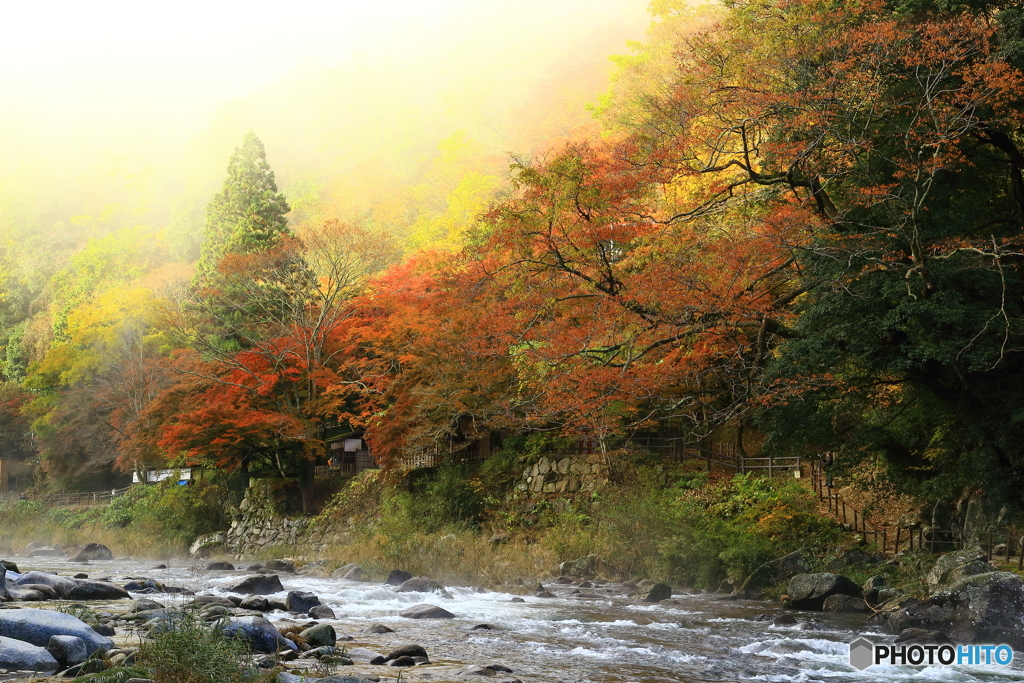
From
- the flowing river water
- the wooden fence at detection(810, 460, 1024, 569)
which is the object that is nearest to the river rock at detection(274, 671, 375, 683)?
the flowing river water

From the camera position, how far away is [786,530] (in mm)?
14656

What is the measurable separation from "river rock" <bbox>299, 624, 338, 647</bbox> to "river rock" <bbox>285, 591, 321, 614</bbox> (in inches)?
111

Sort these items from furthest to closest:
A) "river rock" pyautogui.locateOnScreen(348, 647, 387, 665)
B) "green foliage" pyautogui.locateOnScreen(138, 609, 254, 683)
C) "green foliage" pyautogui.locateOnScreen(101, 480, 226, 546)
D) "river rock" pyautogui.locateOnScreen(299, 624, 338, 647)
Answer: "green foliage" pyautogui.locateOnScreen(101, 480, 226, 546) < "river rock" pyautogui.locateOnScreen(299, 624, 338, 647) < "river rock" pyautogui.locateOnScreen(348, 647, 387, 665) < "green foliage" pyautogui.locateOnScreen(138, 609, 254, 683)

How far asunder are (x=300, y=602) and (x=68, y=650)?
200 inches

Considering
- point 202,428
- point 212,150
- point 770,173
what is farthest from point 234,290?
point 212,150

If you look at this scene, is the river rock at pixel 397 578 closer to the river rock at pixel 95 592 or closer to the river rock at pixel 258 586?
the river rock at pixel 258 586

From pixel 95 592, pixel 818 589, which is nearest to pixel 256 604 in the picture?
pixel 95 592

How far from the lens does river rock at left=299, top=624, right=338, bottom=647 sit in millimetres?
8484

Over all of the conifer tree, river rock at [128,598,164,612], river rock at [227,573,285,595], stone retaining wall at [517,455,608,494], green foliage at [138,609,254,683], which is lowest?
river rock at [227,573,285,595]

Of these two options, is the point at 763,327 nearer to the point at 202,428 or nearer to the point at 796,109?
the point at 796,109

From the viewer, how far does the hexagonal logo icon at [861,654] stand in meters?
8.01

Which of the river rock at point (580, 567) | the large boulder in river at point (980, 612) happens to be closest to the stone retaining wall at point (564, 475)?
the river rock at point (580, 567)

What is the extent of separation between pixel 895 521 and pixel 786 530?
3.34 meters

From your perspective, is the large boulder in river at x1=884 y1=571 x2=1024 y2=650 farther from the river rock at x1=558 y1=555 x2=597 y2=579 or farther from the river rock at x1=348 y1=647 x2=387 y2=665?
the river rock at x1=558 y1=555 x2=597 y2=579
